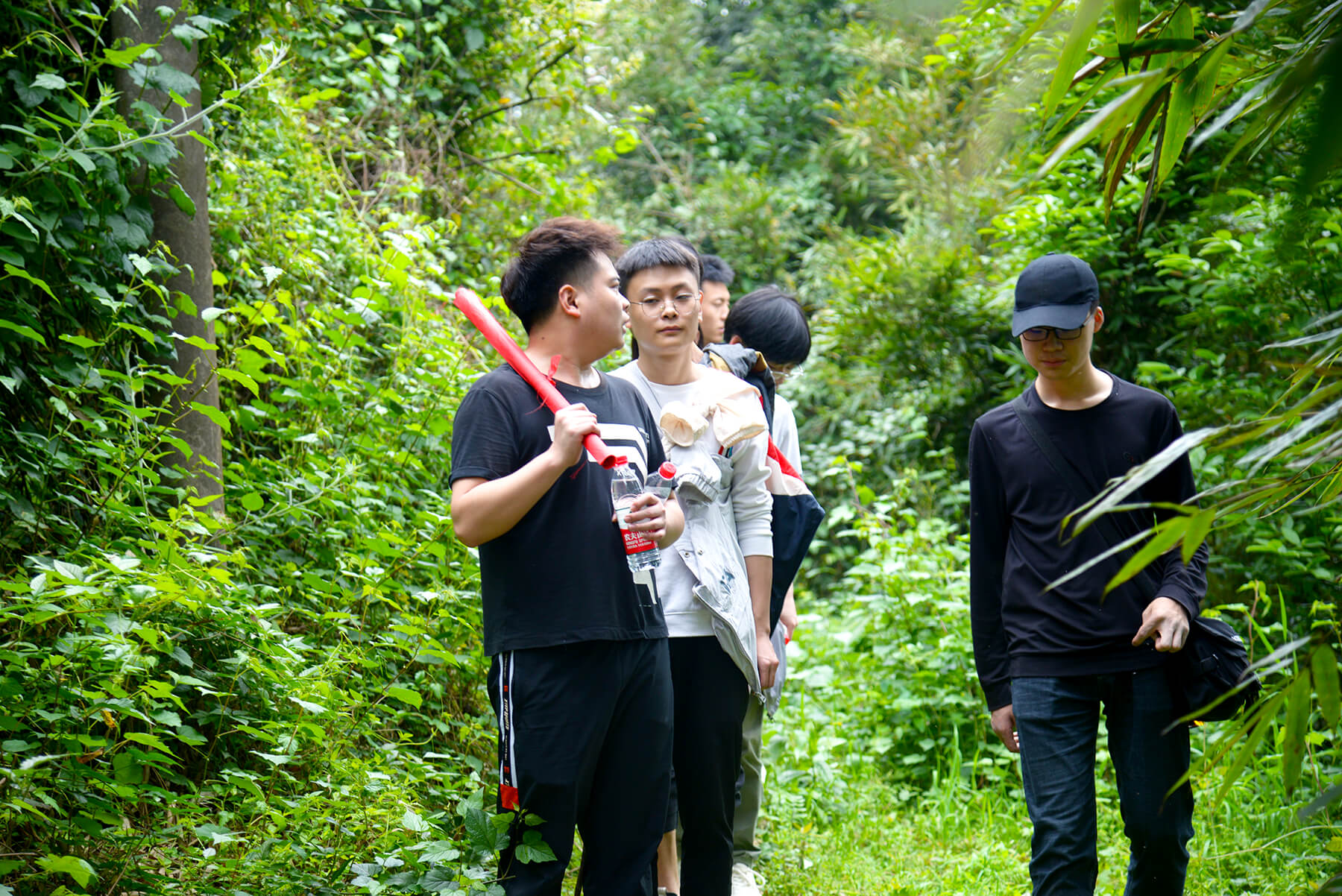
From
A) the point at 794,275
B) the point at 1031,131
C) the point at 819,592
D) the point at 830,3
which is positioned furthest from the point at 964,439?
the point at 830,3

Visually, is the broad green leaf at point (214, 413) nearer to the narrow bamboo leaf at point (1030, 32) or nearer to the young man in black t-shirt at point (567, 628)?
the young man in black t-shirt at point (567, 628)

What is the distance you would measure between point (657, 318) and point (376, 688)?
55.1 inches

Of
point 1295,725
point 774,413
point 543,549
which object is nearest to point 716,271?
point 774,413

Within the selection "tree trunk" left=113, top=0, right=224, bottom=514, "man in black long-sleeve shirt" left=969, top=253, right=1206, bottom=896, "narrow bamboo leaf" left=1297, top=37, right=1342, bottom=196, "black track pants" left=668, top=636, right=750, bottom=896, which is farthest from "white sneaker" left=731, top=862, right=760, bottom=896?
"narrow bamboo leaf" left=1297, top=37, right=1342, bottom=196

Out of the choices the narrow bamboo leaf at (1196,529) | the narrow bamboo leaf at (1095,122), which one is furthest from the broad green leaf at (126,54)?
the narrow bamboo leaf at (1196,529)

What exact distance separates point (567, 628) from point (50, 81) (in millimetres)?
2206

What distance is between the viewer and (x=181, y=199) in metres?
3.54

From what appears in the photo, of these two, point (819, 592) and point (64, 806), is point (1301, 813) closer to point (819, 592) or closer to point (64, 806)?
point (64, 806)

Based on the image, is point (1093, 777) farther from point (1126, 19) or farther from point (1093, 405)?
point (1126, 19)

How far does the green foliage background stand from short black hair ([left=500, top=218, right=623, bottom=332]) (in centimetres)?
100

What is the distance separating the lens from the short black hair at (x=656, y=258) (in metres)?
3.12

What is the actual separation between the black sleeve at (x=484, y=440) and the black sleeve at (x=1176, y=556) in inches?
62.2

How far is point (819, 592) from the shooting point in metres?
9.11

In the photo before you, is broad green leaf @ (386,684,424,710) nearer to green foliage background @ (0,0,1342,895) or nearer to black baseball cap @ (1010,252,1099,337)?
green foliage background @ (0,0,1342,895)
